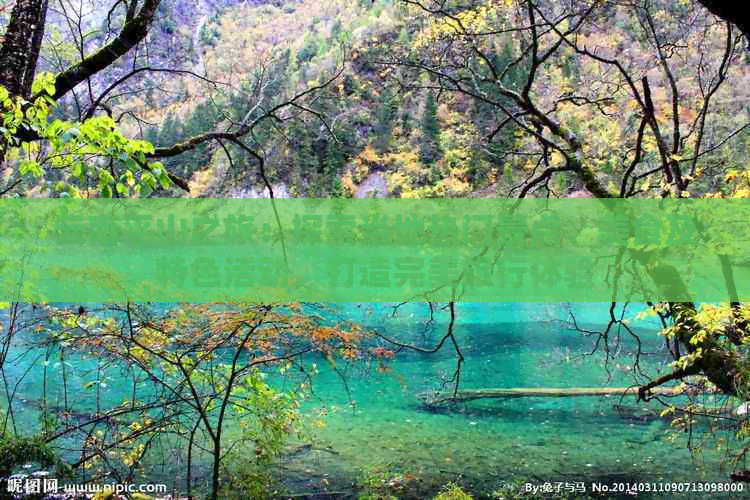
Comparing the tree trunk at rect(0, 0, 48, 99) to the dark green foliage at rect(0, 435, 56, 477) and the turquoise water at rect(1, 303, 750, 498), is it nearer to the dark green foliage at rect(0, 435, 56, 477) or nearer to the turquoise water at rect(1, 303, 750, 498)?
the dark green foliage at rect(0, 435, 56, 477)

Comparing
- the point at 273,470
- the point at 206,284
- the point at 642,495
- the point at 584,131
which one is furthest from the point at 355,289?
the point at 584,131

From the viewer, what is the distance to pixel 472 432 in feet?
24.2

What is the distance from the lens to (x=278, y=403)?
174 inches

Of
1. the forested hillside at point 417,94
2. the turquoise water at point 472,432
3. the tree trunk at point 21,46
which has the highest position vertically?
the forested hillside at point 417,94

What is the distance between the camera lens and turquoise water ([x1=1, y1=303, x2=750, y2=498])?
601cm

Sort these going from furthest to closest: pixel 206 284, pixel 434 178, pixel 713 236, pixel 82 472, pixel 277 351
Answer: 1. pixel 434 178
2. pixel 277 351
3. pixel 206 284
4. pixel 82 472
5. pixel 713 236

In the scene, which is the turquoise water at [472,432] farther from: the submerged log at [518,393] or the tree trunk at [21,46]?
the tree trunk at [21,46]

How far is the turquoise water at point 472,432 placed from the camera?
6012 mm

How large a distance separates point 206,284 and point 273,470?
2.15 metres

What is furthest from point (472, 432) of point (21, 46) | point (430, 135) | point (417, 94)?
point (430, 135)

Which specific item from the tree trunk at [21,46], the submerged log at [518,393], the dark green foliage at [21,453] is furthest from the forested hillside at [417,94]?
the submerged log at [518,393]

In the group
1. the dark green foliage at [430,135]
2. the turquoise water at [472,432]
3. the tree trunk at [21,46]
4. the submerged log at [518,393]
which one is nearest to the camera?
the tree trunk at [21,46]

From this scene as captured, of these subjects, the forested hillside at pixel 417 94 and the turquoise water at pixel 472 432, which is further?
the turquoise water at pixel 472 432

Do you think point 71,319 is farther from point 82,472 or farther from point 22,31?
point 22,31
